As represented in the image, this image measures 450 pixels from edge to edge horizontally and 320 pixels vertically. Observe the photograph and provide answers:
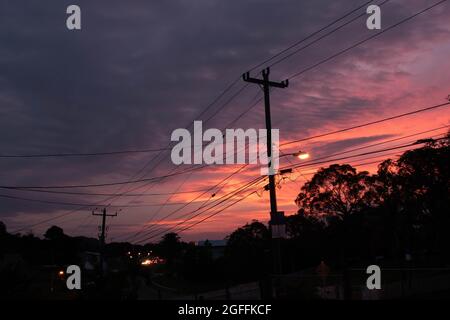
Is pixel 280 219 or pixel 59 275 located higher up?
pixel 280 219

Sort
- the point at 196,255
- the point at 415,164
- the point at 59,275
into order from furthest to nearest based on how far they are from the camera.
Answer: the point at 196,255
the point at 59,275
the point at 415,164

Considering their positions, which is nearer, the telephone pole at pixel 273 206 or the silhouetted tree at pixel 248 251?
the telephone pole at pixel 273 206

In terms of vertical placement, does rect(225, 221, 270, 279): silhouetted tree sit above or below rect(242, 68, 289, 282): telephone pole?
below

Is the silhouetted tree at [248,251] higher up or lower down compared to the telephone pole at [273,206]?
lower down

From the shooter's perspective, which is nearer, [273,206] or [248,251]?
[273,206]

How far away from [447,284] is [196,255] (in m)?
58.3

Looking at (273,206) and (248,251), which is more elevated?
(273,206)

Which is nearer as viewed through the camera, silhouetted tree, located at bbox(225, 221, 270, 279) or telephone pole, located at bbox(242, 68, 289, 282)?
telephone pole, located at bbox(242, 68, 289, 282)

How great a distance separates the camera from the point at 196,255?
243 feet

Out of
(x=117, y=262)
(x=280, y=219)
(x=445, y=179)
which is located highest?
(x=445, y=179)

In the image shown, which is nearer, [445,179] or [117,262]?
[445,179]
